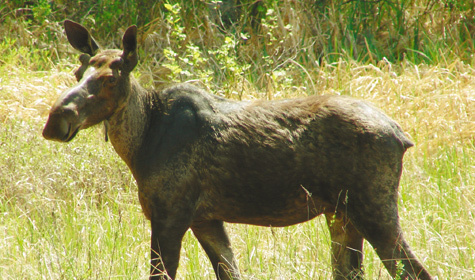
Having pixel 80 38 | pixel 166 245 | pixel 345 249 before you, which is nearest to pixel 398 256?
pixel 345 249

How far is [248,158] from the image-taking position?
3992 millimetres

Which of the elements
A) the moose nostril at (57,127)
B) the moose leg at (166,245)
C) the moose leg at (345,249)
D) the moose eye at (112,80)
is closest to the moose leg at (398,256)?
the moose leg at (345,249)

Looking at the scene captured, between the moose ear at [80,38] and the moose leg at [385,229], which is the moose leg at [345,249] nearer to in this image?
the moose leg at [385,229]

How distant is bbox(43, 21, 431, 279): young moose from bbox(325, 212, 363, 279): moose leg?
0.18m

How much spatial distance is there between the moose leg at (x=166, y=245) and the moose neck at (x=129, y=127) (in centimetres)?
52

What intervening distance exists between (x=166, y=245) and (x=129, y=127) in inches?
32.6

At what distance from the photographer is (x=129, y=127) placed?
13.3 feet

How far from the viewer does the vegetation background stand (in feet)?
15.8

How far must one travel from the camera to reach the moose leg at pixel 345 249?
4.31 m

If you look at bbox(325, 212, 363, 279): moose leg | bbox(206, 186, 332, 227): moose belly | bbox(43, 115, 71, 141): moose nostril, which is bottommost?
bbox(325, 212, 363, 279): moose leg

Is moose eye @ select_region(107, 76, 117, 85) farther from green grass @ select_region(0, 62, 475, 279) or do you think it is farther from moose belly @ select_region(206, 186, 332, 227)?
moose belly @ select_region(206, 186, 332, 227)

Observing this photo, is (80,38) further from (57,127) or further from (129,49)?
(57,127)

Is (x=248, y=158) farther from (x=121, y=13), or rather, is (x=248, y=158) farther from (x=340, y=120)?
(x=121, y=13)

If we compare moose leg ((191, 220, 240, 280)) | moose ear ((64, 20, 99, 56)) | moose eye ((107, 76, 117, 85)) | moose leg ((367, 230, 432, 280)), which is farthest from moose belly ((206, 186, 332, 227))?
moose ear ((64, 20, 99, 56))
